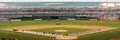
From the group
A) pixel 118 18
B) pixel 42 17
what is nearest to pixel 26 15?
pixel 42 17

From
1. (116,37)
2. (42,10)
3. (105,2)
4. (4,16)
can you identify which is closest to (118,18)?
(105,2)

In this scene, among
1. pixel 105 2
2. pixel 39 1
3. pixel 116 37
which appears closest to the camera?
pixel 116 37

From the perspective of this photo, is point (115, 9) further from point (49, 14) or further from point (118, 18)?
point (49, 14)

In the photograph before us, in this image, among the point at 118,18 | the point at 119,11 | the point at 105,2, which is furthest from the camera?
the point at 105,2

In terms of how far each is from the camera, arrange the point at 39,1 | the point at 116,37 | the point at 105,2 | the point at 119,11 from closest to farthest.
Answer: the point at 116,37
the point at 119,11
the point at 105,2
the point at 39,1

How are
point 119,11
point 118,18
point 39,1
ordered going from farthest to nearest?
1. point 39,1
2. point 119,11
3. point 118,18

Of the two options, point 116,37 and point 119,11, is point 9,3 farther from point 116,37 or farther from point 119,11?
point 116,37

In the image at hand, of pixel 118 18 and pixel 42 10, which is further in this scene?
pixel 42 10

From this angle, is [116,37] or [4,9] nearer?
[116,37]
